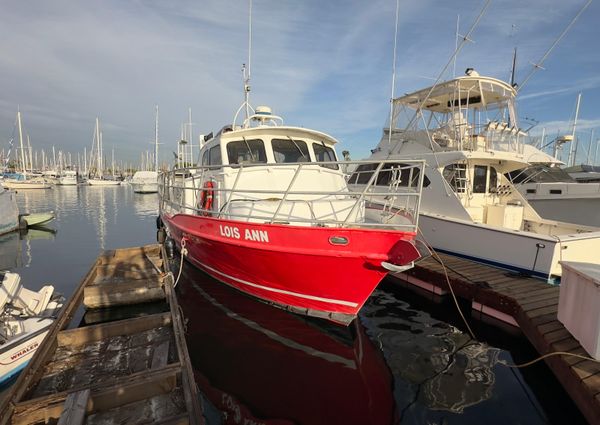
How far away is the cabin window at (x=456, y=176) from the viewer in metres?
9.01

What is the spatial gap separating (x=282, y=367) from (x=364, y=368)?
117 centimetres

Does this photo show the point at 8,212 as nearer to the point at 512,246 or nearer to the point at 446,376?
the point at 446,376

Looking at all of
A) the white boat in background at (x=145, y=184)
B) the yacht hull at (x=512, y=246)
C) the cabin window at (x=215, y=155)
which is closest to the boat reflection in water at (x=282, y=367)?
the cabin window at (x=215, y=155)

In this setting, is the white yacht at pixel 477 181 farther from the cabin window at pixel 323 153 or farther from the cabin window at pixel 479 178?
the cabin window at pixel 323 153

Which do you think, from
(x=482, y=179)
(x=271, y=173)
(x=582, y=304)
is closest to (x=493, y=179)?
(x=482, y=179)

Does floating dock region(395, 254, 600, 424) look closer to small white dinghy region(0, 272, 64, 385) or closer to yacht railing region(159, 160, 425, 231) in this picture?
yacht railing region(159, 160, 425, 231)

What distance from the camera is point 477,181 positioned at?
9406 millimetres

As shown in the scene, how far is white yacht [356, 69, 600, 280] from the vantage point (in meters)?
6.63

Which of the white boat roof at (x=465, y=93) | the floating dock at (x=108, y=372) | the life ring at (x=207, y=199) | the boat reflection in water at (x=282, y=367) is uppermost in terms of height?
the white boat roof at (x=465, y=93)

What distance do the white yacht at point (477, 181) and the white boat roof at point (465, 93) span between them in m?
0.03

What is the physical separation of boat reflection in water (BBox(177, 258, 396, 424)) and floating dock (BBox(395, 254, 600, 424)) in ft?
6.64

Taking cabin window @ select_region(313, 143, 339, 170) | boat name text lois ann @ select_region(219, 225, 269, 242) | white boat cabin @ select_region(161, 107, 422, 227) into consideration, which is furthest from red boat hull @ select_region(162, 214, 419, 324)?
cabin window @ select_region(313, 143, 339, 170)

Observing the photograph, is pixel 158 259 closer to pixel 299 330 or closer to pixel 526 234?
pixel 299 330

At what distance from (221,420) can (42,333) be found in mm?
2953
